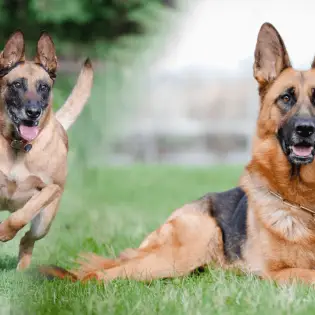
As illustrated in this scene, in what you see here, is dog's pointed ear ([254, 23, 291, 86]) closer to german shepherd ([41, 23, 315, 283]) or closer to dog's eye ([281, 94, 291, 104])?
german shepherd ([41, 23, 315, 283])

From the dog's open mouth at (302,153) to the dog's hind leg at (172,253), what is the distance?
2.52 feet

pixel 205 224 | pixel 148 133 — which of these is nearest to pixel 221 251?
pixel 205 224

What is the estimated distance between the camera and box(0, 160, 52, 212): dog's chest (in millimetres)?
3928

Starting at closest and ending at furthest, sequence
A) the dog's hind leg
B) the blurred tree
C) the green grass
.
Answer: the green grass
the dog's hind leg
the blurred tree

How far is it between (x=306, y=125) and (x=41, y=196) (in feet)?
5.26

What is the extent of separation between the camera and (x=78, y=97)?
4402 millimetres

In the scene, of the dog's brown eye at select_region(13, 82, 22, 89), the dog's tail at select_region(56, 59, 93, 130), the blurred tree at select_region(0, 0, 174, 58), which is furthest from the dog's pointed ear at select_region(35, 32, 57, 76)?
the blurred tree at select_region(0, 0, 174, 58)

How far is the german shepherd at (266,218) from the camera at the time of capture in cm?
405

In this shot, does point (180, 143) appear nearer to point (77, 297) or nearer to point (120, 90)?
point (120, 90)

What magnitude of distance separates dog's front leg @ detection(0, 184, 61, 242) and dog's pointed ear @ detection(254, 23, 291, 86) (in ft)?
4.88

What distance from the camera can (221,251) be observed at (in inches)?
175

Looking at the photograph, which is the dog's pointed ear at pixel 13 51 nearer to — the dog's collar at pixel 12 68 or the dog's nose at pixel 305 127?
the dog's collar at pixel 12 68

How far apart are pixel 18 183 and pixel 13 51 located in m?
0.76

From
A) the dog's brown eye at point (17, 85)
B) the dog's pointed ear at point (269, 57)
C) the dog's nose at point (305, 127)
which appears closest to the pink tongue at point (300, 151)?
the dog's nose at point (305, 127)
